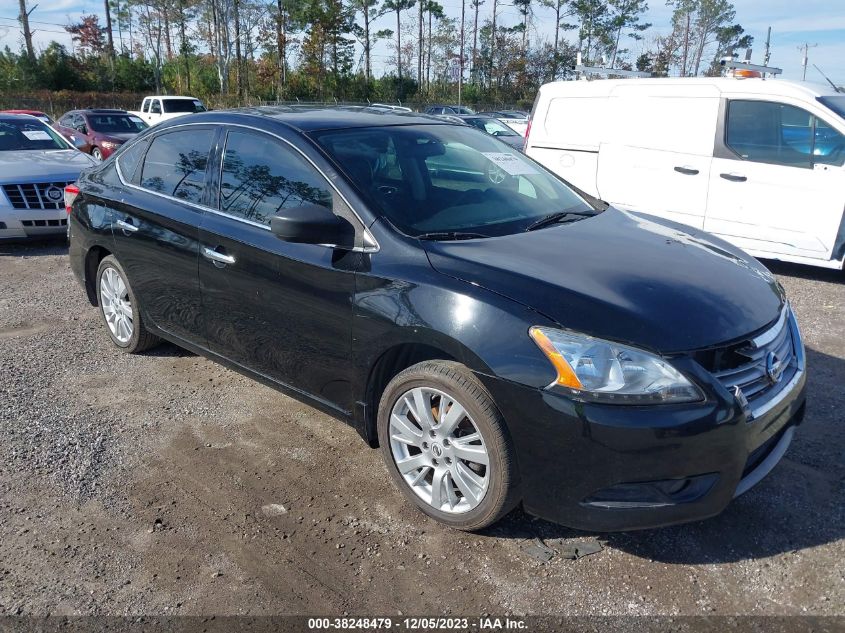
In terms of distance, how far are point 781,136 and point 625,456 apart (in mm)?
5631

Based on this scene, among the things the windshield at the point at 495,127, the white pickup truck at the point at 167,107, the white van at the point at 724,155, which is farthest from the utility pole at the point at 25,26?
the white van at the point at 724,155

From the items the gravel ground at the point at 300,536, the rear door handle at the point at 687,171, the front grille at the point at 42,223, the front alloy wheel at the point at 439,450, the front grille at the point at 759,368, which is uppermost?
the rear door handle at the point at 687,171

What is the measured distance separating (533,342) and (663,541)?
42.8 inches

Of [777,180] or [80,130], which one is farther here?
[80,130]

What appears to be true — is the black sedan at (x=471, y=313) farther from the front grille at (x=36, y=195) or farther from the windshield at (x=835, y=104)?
the front grille at (x=36, y=195)

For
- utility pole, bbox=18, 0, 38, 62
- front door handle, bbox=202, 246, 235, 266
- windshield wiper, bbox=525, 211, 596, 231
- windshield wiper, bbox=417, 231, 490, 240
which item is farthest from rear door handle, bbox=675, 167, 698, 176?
utility pole, bbox=18, 0, 38, 62

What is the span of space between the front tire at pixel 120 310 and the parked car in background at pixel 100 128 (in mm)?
13088

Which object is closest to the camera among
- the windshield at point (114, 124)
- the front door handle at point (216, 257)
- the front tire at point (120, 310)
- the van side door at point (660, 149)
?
the front door handle at point (216, 257)

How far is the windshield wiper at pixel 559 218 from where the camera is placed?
3416mm

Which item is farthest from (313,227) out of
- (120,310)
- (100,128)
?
(100,128)

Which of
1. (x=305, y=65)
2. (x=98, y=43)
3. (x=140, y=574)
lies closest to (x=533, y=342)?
(x=140, y=574)

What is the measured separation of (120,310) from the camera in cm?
489

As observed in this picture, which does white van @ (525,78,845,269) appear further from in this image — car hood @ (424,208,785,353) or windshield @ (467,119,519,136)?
windshield @ (467,119,519,136)

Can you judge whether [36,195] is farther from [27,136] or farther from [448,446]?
[448,446]
